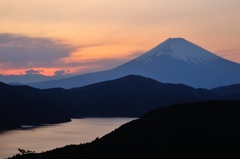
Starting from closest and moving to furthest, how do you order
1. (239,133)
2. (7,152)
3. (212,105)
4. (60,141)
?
(239,133)
(212,105)
(7,152)
(60,141)

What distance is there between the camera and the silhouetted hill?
6967 cm

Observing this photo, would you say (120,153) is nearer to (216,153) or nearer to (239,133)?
(239,133)

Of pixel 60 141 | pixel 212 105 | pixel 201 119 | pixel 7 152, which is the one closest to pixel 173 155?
pixel 201 119

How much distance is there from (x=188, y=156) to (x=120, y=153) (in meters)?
22.7

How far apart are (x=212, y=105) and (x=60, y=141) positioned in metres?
50.2

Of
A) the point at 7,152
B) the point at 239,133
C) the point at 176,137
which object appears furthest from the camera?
the point at 7,152

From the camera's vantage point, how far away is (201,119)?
3169 inches

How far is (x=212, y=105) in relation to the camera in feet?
302

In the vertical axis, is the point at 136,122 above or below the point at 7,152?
above

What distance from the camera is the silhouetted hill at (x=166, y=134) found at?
69.7 metres

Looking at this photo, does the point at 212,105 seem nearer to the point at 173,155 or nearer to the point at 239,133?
the point at 239,133

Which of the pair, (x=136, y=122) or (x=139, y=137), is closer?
(x=139, y=137)

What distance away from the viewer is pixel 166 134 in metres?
75.3

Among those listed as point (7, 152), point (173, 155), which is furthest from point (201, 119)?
point (7, 152)
